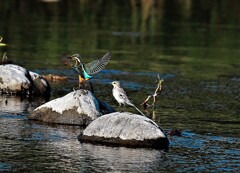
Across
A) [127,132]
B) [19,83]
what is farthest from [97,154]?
[19,83]

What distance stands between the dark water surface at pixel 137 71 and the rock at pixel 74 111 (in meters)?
0.32

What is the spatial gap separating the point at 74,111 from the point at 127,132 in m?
2.29

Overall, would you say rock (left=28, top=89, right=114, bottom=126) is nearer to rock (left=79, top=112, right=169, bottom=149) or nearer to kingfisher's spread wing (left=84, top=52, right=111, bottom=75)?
kingfisher's spread wing (left=84, top=52, right=111, bottom=75)

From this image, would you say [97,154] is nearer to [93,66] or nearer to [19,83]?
[93,66]

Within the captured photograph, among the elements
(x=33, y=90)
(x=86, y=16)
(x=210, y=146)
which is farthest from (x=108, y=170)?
(x=86, y=16)

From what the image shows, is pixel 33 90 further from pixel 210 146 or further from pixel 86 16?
pixel 86 16

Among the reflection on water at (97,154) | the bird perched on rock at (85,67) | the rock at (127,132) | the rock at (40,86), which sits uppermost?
the bird perched on rock at (85,67)

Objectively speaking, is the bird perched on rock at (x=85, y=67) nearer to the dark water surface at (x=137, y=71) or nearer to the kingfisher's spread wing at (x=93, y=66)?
the kingfisher's spread wing at (x=93, y=66)

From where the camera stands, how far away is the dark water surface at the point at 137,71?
13539 millimetres

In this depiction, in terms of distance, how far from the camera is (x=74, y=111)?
53.8ft

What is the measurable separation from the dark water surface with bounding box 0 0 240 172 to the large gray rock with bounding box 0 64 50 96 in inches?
15.1

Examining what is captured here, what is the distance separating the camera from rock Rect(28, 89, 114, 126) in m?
16.3

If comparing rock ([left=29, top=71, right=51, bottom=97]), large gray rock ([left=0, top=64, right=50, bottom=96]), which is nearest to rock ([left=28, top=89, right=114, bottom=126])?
large gray rock ([left=0, top=64, right=50, bottom=96])

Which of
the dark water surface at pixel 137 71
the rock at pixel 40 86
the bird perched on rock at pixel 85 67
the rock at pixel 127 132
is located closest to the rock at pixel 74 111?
the dark water surface at pixel 137 71
